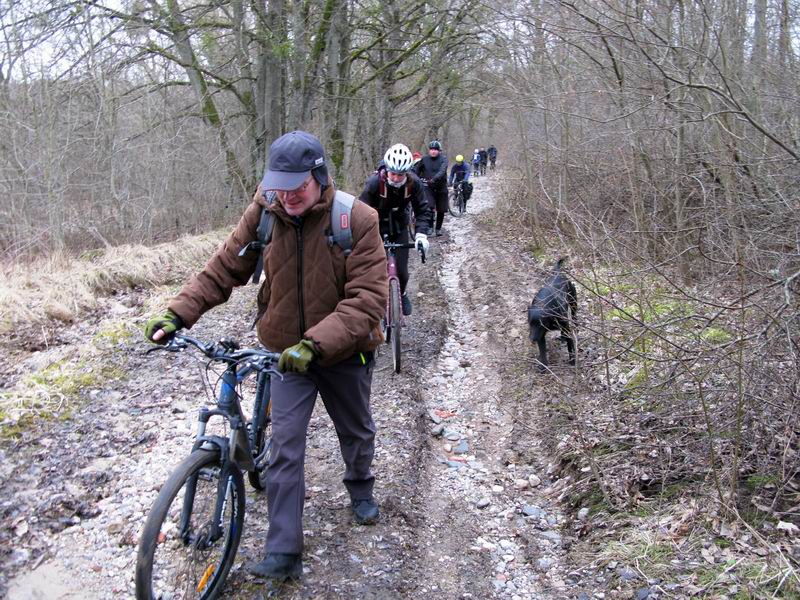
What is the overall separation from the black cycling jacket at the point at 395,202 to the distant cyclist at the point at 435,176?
508 cm

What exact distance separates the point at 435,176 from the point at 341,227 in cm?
1093

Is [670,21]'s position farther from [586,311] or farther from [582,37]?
[586,311]

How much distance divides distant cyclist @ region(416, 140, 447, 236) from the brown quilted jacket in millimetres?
A: 8977

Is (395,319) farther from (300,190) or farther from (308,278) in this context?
(300,190)

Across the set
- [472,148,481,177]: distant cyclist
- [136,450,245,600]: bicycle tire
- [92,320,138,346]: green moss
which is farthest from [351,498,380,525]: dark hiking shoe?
[472,148,481,177]: distant cyclist

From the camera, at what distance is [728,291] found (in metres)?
5.52

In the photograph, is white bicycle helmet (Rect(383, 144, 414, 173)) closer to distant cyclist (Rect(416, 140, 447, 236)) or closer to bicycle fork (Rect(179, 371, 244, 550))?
bicycle fork (Rect(179, 371, 244, 550))

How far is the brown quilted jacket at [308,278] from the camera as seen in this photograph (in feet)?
11.0

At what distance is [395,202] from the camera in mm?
7020

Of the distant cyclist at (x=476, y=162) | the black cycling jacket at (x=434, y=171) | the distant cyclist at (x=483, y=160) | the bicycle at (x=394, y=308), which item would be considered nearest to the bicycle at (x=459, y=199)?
the black cycling jacket at (x=434, y=171)

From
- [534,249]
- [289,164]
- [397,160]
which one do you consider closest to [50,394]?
[289,164]

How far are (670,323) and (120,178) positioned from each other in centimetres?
1201

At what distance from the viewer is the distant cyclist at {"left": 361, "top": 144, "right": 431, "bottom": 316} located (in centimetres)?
668

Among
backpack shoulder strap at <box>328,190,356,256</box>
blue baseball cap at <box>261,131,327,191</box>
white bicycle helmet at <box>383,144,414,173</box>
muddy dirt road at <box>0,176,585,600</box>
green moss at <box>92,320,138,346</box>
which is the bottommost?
muddy dirt road at <box>0,176,585,600</box>
